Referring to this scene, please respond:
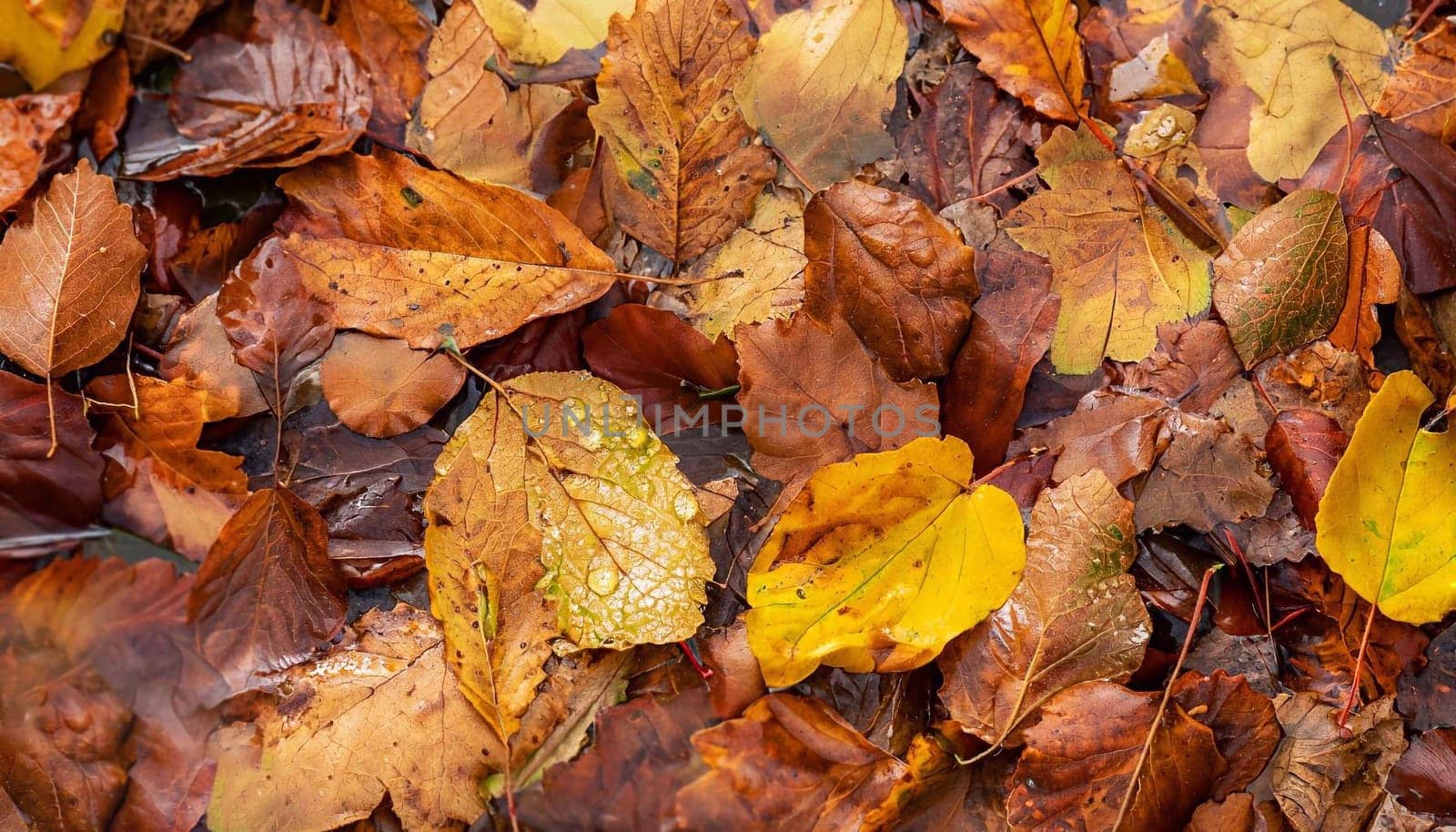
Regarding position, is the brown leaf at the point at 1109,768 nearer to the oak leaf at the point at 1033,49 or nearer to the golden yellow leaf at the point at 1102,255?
the golden yellow leaf at the point at 1102,255

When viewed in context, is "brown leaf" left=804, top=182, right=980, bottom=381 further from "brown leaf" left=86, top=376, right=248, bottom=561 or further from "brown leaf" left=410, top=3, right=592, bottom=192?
"brown leaf" left=86, top=376, right=248, bottom=561

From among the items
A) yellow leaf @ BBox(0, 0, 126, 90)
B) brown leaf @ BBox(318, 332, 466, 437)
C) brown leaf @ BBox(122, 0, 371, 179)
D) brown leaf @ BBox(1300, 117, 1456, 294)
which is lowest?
brown leaf @ BBox(318, 332, 466, 437)

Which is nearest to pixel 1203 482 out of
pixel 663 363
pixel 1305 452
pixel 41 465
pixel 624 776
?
pixel 1305 452

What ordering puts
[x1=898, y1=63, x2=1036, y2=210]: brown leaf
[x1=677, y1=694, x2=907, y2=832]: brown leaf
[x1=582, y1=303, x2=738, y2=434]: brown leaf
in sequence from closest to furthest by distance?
[x1=677, y1=694, x2=907, y2=832]: brown leaf → [x1=582, y1=303, x2=738, y2=434]: brown leaf → [x1=898, y1=63, x2=1036, y2=210]: brown leaf

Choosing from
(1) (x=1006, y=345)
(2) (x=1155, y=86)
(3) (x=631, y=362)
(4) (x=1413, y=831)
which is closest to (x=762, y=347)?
(3) (x=631, y=362)

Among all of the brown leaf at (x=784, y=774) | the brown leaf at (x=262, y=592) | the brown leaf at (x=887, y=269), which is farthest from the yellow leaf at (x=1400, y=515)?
the brown leaf at (x=262, y=592)

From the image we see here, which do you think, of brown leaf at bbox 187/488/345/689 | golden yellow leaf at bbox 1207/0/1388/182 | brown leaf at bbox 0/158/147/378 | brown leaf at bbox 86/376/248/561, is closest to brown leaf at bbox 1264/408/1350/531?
golden yellow leaf at bbox 1207/0/1388/182

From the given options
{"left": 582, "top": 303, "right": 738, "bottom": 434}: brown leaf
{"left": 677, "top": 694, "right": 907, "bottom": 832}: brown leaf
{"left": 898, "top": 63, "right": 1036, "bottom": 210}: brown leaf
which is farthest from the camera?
{"left": 898, "top": 63, "right": 1036, "bottom": 210}: brown leaf
